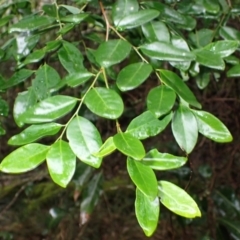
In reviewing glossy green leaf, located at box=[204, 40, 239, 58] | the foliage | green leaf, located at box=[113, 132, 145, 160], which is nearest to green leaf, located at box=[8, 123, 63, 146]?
the foliage

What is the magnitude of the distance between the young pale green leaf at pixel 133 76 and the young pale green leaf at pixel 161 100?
0.03 meters

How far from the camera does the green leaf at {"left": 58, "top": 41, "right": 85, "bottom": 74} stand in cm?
83

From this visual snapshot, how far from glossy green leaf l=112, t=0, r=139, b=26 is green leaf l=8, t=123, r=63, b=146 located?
26 centimetres

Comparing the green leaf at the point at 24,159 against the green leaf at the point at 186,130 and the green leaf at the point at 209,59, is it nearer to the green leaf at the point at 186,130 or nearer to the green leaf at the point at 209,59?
the green leaf at the point at 186,130

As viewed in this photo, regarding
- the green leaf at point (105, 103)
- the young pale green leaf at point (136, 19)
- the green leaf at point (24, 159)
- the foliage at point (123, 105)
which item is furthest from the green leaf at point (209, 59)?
the green leaf at point (24, 159)

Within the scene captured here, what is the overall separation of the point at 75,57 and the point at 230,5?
425mm

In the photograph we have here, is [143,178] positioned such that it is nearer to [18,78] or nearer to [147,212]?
[147,212]

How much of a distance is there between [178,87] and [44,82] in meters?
0.26

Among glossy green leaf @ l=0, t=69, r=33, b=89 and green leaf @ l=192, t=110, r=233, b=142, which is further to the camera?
glossy green leaf @ l=0, t=69, r=33, b=89

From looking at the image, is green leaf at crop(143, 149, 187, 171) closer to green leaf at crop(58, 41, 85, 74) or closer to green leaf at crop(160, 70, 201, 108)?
green leaf at crop(160, 70, 201, 108)

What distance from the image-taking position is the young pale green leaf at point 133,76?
0.70m

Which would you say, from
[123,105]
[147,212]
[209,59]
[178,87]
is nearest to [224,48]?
[209,59]

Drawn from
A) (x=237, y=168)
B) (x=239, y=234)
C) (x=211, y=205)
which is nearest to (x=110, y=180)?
(x=237, y=168)

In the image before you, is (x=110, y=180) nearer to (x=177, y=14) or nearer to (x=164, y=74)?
(x=177, y=14)
